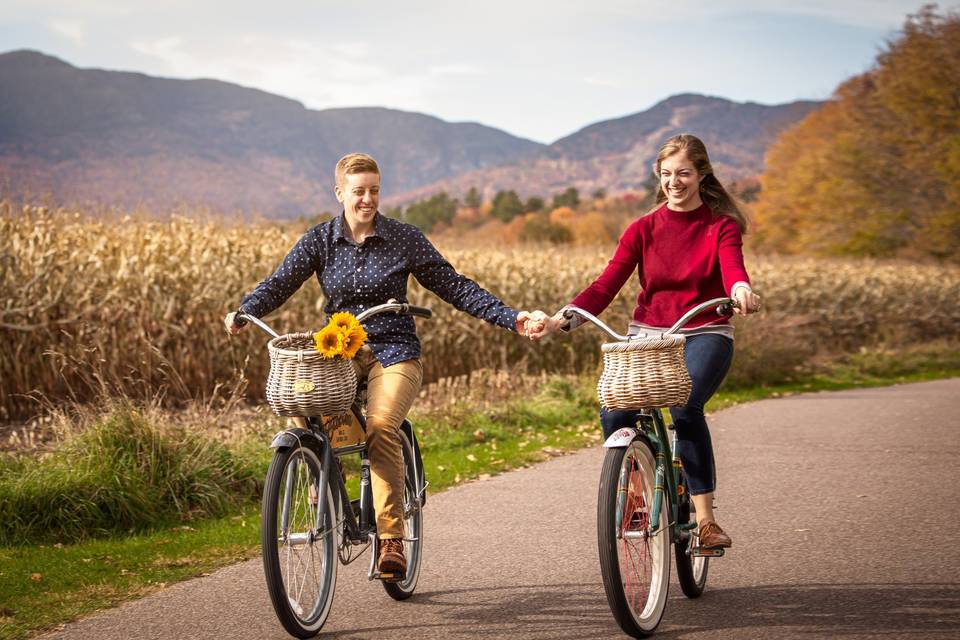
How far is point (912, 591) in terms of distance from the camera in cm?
510

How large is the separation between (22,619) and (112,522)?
6.86 ft

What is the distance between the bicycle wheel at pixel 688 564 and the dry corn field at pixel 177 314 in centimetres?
530

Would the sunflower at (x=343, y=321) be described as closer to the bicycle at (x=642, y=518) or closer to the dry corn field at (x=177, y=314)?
the bicycle at (x=642, y=518)

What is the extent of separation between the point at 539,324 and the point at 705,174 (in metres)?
1.14

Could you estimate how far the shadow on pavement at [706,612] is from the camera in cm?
459

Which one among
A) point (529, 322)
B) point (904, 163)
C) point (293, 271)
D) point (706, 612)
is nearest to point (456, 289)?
point (529, 322)

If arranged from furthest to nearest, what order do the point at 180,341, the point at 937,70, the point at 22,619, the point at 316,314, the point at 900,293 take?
the point at 937,70
the point at 900,293
the point at 316,314
the point at 180,341
the point at 22,619

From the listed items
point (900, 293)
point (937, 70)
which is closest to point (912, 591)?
point (900, 293)

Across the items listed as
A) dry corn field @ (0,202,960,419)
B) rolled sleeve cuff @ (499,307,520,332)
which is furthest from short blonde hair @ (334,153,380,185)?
dry corn field @ (0,202,960,419)

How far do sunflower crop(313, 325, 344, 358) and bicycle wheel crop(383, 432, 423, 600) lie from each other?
0.88 meters

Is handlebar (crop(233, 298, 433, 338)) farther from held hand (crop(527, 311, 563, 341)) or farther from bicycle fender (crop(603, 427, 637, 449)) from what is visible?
bicycle fender (crop(603, 427, 637, 449))

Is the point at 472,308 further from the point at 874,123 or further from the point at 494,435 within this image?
the point at 874,123

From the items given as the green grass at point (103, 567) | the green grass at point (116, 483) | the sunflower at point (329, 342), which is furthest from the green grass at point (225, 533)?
the sunflower at point (329, 342)

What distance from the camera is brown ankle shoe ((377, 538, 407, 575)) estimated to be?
15.6 ft
